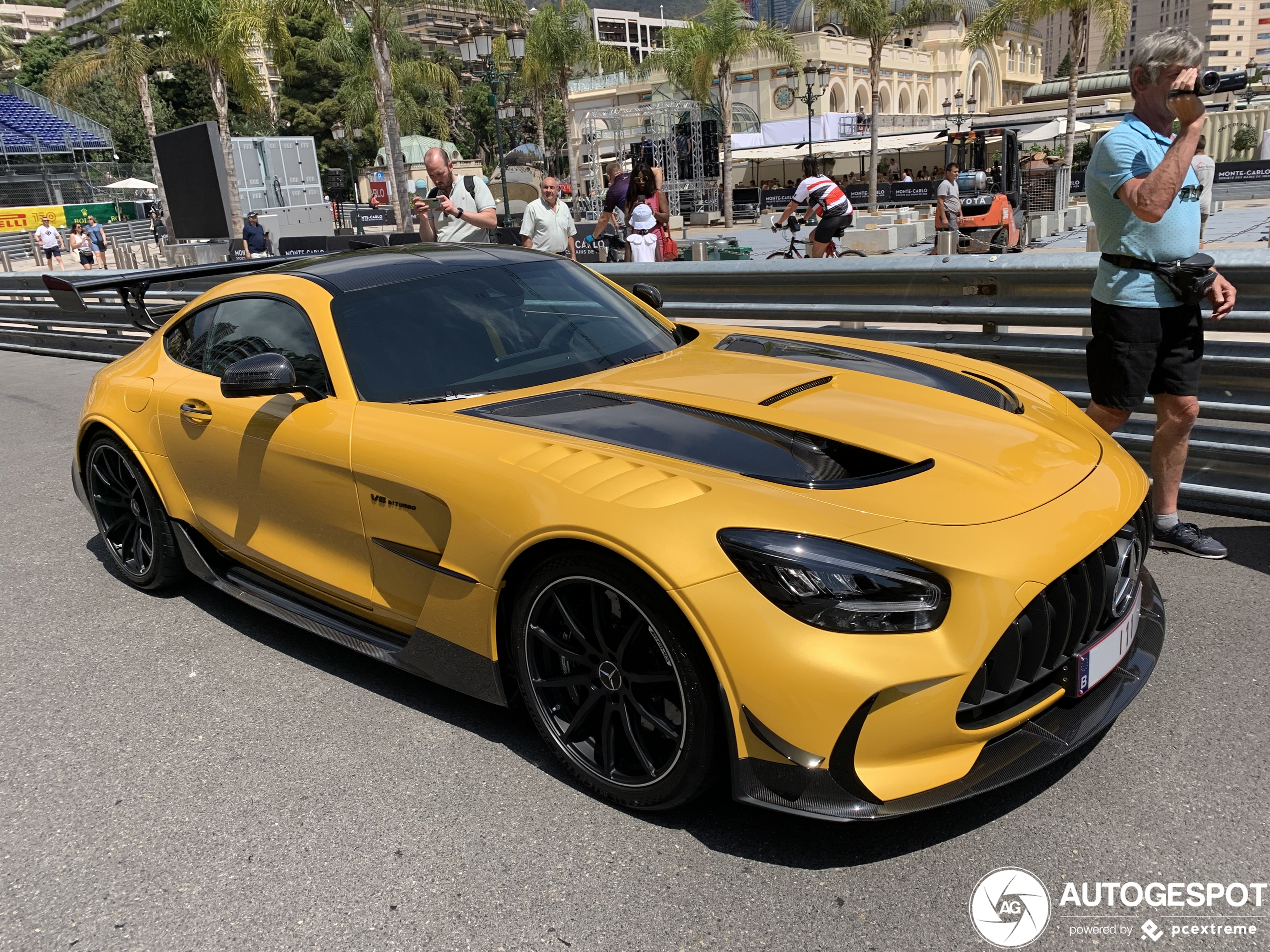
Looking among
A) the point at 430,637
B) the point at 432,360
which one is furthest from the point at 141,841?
the point at 432,360

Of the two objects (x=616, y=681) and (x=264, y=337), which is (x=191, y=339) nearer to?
Result: (x=264, y=337)

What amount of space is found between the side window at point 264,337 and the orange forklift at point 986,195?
10055 millimetres

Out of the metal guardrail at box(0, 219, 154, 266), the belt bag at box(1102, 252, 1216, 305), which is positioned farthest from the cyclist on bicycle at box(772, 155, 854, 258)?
the metal guardrail at box(0, 219, 154, 266)

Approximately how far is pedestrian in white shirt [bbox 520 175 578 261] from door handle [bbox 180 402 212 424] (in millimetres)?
5047

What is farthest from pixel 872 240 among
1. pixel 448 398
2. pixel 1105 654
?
pixel 1105 654

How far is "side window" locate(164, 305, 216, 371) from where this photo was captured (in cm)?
416

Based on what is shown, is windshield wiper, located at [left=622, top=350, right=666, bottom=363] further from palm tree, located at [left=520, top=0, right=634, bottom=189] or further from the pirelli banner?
the pirelli banner

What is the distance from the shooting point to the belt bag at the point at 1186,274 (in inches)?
151

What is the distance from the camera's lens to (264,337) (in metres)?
3.82

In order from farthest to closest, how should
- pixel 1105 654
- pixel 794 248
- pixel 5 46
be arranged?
pixel 5 46 < pixel 794 248 < pixel 1105 654

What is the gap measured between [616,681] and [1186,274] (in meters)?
2.76

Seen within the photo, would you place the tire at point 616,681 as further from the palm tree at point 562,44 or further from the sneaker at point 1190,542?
the palm tree at point 562,44

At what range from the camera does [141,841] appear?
279 cm

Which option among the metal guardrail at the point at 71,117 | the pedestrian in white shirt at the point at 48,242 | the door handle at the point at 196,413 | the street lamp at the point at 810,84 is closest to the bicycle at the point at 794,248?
the door handle at the point at 196,413
